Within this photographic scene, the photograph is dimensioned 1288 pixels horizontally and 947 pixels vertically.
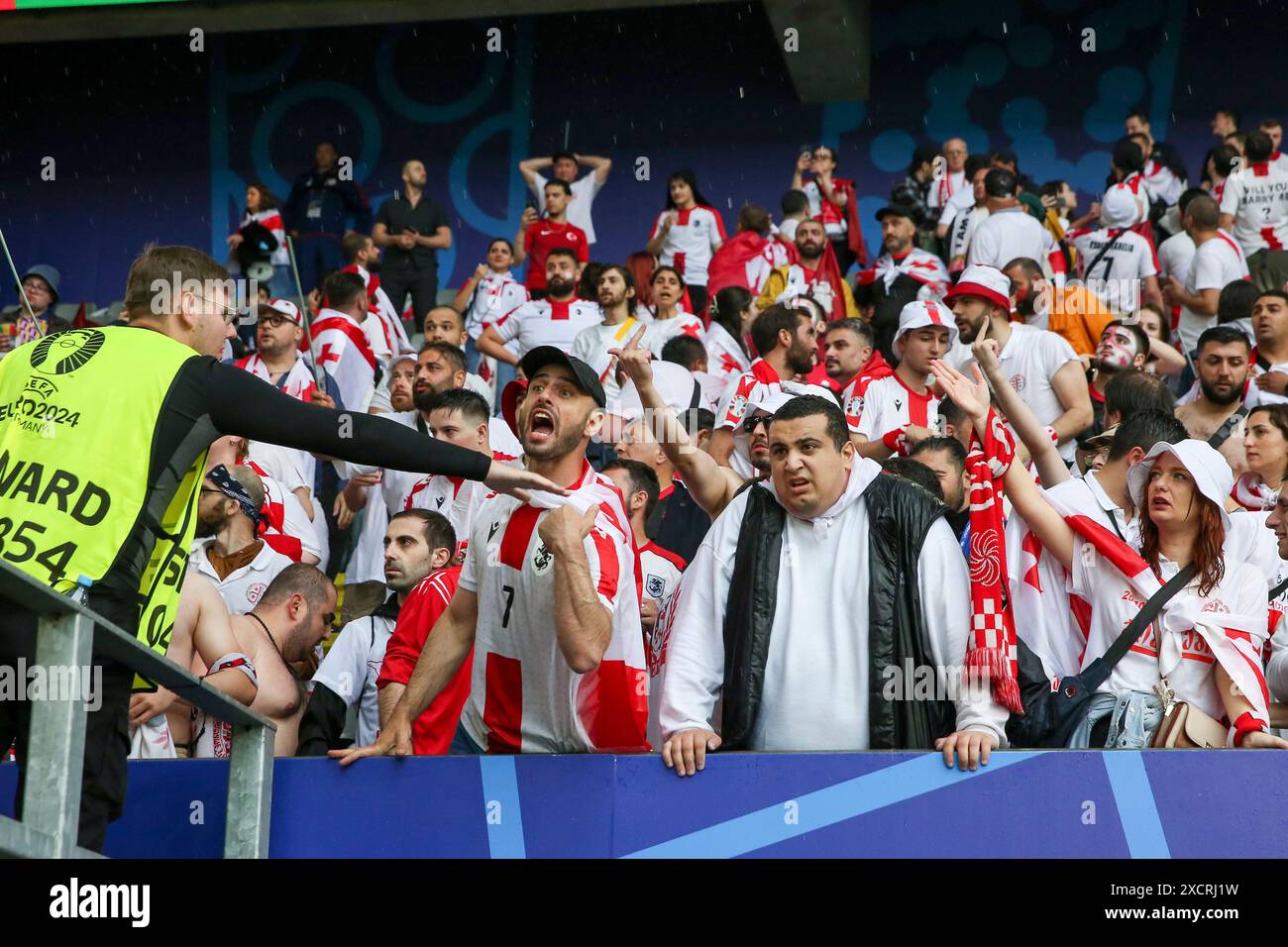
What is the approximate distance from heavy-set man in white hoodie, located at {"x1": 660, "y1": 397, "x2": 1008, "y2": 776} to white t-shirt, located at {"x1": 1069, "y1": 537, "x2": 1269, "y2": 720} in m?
0.62

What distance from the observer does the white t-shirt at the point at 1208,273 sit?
11719 millimetres

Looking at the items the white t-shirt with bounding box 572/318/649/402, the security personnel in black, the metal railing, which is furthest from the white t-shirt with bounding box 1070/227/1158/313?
the metal railing

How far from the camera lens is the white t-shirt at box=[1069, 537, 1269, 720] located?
5.25 metres

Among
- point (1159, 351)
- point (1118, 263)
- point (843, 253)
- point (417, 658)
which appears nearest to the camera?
point (417, 658)

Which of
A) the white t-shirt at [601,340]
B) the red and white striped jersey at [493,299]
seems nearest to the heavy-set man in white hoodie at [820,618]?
the white t-shirt at [601,340]

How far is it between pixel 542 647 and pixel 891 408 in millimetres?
3709

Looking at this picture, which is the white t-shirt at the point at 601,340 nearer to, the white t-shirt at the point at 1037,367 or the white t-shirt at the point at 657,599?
the white t-shirt at the point at 1037,367

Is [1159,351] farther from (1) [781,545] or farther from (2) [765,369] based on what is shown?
(1) [781,545]

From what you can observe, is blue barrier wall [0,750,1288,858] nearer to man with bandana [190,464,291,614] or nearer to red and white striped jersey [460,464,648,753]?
red and white striped jersey [460,464,648,753]

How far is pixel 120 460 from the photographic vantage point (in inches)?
163

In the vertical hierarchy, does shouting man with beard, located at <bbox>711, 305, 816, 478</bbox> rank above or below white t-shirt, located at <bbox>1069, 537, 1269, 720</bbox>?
above

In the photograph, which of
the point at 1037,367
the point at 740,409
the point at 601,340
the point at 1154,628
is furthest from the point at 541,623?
the point at 601,340
